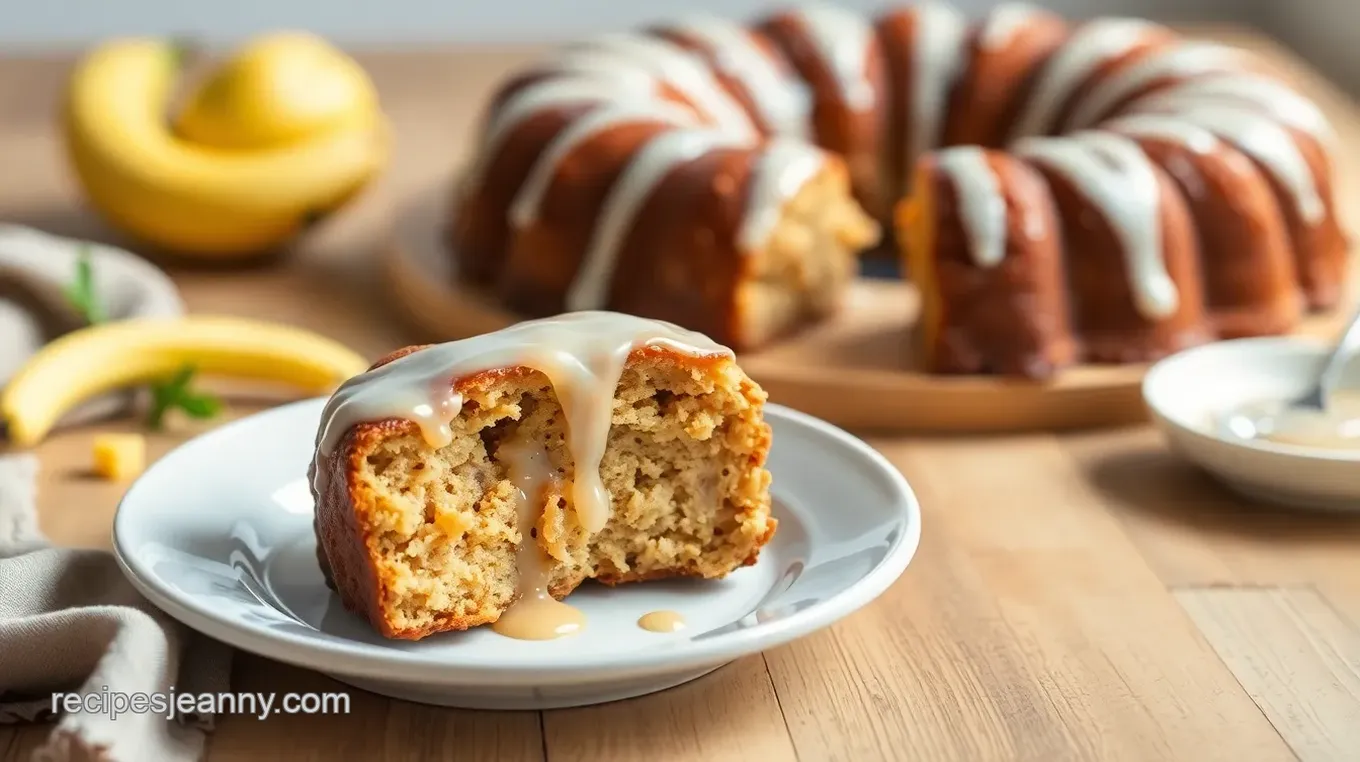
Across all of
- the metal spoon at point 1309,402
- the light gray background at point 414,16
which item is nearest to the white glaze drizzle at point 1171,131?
the metal spoon at point 1309,402

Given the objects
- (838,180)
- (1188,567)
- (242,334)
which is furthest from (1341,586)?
(242,334)

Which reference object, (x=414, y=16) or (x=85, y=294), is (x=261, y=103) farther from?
(x=414, y=16)

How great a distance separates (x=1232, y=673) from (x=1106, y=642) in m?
0.13

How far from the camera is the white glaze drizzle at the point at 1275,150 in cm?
264

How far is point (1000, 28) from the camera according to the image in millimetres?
3172

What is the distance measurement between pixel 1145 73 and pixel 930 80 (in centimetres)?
40

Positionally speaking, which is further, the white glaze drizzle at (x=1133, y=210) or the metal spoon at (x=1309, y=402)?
the white glaze drizzle at (x=1133, y=210)

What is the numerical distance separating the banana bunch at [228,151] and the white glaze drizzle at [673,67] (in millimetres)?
470

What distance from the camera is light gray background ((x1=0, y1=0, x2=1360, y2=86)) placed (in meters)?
5.03

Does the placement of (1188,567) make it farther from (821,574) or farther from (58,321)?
(58,321)

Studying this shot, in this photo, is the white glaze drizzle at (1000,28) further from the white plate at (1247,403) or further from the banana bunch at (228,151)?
the banana bunch at (228,151)

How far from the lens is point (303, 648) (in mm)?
1402

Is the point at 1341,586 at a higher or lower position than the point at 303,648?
lower

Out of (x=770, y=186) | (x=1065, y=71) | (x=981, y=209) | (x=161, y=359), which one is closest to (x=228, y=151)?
(x=161, y=359)
